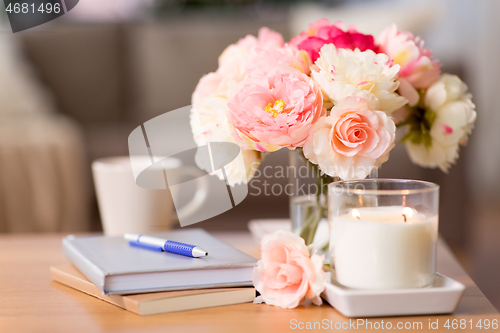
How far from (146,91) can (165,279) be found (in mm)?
1748

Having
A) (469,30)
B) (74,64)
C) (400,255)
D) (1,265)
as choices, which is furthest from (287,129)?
(469,30)

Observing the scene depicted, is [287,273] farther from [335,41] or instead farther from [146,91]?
[146,91]

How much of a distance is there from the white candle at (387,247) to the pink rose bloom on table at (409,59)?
0.59 ft

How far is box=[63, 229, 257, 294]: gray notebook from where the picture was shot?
49cm

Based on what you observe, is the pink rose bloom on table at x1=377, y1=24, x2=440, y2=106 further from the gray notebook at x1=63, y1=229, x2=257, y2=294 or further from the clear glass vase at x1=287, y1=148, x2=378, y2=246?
the gray notebook at x1=63, y1=229, x2=257, y2=294

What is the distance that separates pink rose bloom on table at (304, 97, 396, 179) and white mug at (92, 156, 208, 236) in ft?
0.97

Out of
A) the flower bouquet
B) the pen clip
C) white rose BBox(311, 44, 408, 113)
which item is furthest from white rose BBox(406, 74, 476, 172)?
the pen clip

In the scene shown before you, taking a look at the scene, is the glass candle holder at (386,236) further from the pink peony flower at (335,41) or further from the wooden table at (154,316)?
the pink peony flower at (335,41)

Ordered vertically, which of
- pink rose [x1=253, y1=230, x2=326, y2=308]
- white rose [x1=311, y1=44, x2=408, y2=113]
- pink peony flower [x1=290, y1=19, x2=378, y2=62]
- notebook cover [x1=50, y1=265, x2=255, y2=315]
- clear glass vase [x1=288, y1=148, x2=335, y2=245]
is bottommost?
notebook cover [x1=50, y1=265, x2=255, y2=315]

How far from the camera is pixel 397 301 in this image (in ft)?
1.51

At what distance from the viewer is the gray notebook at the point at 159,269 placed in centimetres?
49

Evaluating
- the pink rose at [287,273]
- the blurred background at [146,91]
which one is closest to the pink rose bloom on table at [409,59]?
the pink rose at [287,273]

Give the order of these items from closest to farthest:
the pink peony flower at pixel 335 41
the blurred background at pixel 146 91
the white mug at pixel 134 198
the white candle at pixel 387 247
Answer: the white candle at pixel 387 247 → the pink peony flower at pixel 335 41 → the white mug at pixel 134 198 → the blurred background at pixel 146 91

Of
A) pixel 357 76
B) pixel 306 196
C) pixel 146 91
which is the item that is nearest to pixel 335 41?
pixel 357 76
